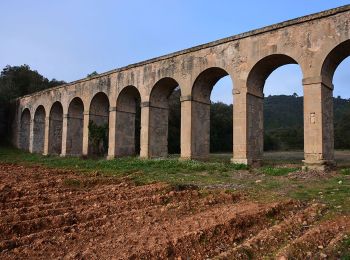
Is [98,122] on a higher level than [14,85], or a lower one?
lower

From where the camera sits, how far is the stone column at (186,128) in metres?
15.4

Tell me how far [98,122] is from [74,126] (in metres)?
2.68

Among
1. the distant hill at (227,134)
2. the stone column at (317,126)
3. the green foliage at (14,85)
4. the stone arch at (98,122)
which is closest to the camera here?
the stone column at (317,126)

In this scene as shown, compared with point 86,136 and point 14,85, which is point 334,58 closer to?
point 86,136

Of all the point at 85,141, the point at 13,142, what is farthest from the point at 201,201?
the point at 13,142

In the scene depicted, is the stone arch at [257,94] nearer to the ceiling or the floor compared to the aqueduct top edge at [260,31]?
nearer to the floor

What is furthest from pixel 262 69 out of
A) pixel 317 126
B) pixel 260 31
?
pixel 317 126

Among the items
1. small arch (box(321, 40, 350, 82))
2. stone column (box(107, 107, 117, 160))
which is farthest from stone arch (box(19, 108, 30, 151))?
small arch (box(321, 40, 350, 82))

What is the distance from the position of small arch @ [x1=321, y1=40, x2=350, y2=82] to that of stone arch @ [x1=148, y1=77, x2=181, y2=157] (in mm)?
7393

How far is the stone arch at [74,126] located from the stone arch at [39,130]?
180 inches

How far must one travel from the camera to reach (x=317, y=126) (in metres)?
11.6

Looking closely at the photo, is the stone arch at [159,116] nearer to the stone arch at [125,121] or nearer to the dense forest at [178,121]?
the stone arch at [125,121]

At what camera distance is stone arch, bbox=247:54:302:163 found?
44.2 ft

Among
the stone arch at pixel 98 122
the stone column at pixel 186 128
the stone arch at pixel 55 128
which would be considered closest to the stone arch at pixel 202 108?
the stone column at pixel 186 128
